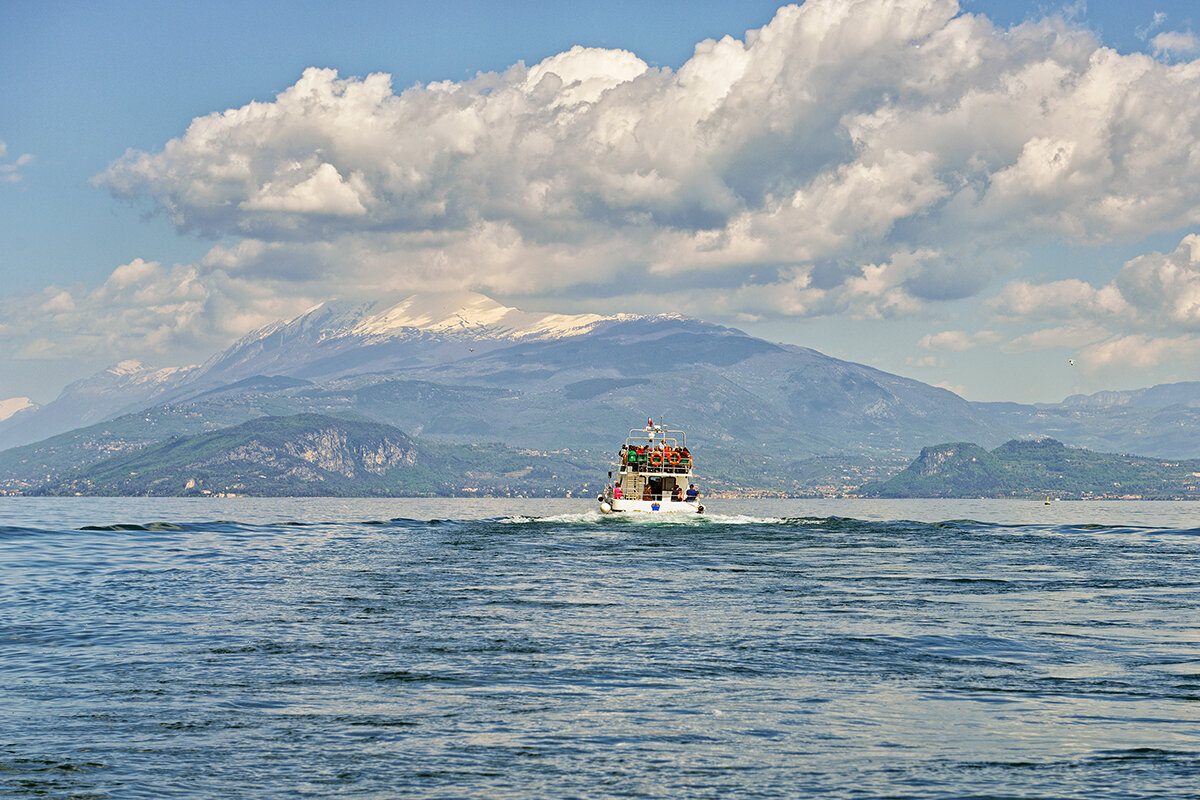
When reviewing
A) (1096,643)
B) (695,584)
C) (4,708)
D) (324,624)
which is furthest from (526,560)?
(4,708)

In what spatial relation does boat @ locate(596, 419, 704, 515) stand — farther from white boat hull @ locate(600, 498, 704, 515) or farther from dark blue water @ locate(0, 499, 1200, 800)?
dark blue water @ locate(0, 499, 1200, 800)

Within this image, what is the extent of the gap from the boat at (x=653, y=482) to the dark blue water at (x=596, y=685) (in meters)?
95.4

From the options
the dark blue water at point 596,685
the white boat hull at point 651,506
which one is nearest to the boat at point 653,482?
the white boat hull at point 651,506

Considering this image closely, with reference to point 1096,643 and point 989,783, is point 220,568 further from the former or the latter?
point 989,783

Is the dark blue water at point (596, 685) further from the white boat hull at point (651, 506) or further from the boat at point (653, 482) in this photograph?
the boat at point (653, 482)

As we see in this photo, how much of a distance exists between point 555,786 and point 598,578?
52552 millimetres

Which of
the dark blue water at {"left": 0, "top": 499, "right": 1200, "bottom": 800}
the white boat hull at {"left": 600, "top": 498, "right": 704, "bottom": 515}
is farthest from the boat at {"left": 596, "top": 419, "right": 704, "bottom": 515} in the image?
the dark blue water at {"left": 0, "top": 499, "right": 1200, "bottom": 800}

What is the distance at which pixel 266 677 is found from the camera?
36.3 metres

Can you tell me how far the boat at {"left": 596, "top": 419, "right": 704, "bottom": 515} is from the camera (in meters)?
176

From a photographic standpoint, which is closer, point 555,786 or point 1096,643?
point 555,786

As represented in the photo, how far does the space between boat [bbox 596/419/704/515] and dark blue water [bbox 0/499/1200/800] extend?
95424 millimetres

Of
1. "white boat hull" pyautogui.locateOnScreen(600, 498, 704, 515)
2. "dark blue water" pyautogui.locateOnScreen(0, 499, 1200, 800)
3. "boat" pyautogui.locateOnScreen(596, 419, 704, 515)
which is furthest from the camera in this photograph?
"boat" pyautogui.locateOnScreen(596, 419, 704, 515)

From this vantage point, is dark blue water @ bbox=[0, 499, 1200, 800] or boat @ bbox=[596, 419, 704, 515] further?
boat @ bbox=[596, 419, 704, 515]

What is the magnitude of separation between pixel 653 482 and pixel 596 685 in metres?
145
